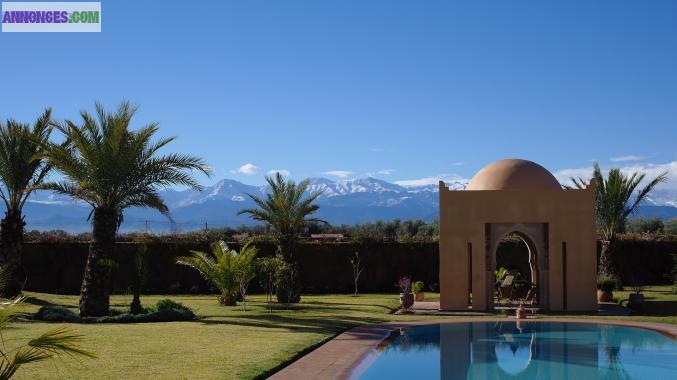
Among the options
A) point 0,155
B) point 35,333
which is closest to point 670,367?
point 35,333

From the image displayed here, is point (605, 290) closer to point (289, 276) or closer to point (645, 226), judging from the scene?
point (289, 276)

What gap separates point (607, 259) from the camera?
29047 mm

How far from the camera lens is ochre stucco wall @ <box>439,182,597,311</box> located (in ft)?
72.8

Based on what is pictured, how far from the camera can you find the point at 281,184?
2597 cm

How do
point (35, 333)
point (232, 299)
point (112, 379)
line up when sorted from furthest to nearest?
point (232, 299), point (35, 333), point (112, 379)

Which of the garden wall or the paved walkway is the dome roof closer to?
the paved walkway

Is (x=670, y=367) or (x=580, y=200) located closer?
(x=670, y=367)

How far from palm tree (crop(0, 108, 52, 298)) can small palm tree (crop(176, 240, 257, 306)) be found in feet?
17.8

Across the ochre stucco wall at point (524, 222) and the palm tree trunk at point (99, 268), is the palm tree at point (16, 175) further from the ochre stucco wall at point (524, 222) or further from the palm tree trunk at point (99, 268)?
the ochre stucco wall at point (524, 222)

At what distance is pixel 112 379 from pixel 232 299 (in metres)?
13.9

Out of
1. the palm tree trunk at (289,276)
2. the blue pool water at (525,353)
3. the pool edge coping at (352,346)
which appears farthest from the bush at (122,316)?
the blue pool water at (525,353)

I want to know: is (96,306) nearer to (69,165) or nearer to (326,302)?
(69,165)

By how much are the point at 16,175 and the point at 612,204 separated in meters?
22.5

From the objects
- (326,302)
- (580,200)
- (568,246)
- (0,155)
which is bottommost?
(326,302)
